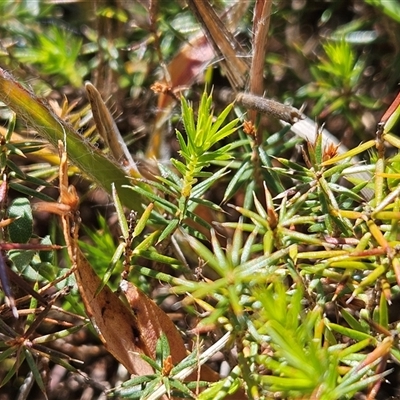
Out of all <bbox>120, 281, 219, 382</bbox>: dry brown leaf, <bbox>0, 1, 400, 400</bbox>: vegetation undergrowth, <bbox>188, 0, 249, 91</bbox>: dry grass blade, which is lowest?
<bbox>120, 281, 219, 382</bbox>: dry brown leaf

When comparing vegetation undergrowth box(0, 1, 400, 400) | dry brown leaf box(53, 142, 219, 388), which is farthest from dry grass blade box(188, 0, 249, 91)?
dry brown leaf box(53, 142, 219, 388)

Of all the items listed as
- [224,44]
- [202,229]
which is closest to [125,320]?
[202,229]

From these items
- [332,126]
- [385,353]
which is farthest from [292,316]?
[332,126]

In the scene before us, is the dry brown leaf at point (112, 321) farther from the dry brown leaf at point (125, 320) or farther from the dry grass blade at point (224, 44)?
the dry grass blade at point (224, 44)

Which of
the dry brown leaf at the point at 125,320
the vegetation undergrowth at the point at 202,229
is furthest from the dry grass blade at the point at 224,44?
the dry brown leaf at the point at 125,320

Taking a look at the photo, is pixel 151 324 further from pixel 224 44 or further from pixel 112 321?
pixel 224 44

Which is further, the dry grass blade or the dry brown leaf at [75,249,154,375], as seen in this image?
the dry grass blade

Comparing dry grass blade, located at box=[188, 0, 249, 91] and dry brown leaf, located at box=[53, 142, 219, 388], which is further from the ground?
dry grass blade, located at box=[188, 0, 249, 91]

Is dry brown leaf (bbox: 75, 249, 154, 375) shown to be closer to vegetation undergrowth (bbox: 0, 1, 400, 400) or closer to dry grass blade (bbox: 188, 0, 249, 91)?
vegetation undergrowth (bbox: 0, 1, 400, 400)
